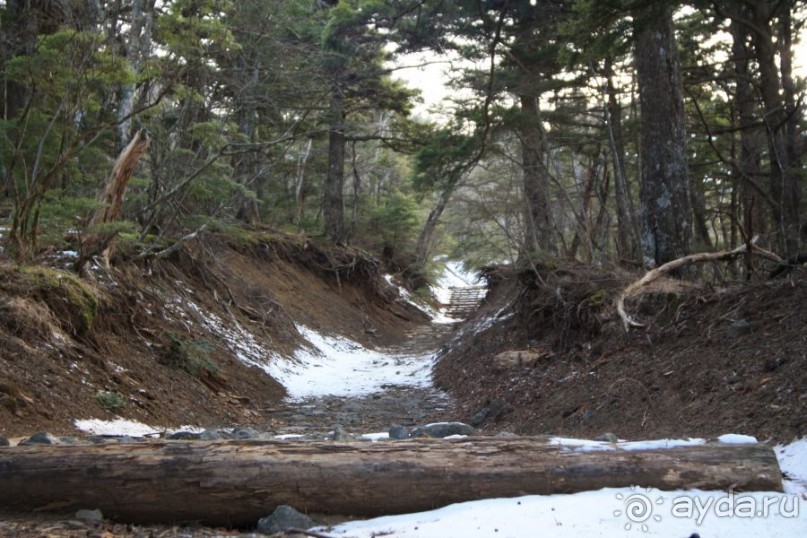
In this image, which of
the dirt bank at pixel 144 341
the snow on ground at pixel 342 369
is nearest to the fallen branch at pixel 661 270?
the dirt bank at pixel 144 341

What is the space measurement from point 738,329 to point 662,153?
10.1ft

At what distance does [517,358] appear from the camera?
9.63 m

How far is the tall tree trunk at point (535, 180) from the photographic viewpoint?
14398 mm

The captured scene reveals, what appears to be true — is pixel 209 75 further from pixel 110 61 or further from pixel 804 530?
pixel 804 530

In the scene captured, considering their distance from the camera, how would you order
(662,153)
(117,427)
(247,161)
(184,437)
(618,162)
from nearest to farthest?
(184,437) → (117,427) → (662,153) → (618,162) → (247,161)

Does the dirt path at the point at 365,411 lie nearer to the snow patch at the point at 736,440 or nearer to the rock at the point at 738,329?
the rock at the point at 738,329

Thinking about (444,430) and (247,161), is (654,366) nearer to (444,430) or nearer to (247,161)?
(444,430)

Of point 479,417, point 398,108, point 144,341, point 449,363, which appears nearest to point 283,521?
point 479,417

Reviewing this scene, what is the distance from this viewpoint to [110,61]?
7.59 m

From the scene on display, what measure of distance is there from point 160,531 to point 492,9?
43.7ft

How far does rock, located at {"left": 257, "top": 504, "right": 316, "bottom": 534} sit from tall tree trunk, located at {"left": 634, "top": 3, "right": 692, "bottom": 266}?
619 centimetres

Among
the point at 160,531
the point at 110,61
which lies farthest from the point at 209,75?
the point at 160,531

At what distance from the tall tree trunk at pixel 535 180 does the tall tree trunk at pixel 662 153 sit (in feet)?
18.4

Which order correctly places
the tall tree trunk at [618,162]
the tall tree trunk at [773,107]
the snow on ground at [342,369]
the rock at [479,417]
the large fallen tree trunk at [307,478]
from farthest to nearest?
the tall tree trunk at [618,162] → the snow on ground at [342,369] → the tall tree trunk at [773,107] → the rock at [479,417] → the large fallen tree trunk at [307,478]
